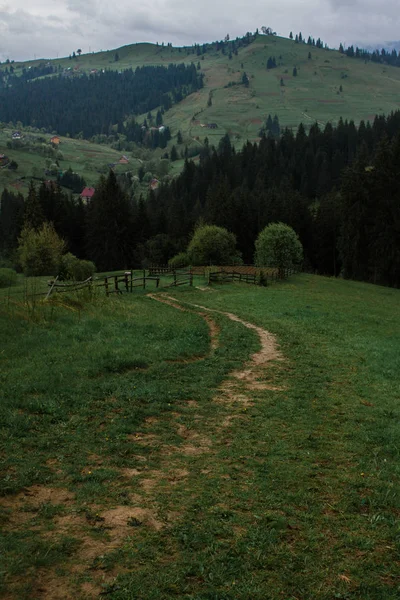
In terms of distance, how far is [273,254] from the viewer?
67.1m

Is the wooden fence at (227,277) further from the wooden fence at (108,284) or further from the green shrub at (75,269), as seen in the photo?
the green shrub at (75,269)

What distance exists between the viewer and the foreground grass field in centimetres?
621

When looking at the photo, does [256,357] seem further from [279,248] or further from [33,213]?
[33,213]

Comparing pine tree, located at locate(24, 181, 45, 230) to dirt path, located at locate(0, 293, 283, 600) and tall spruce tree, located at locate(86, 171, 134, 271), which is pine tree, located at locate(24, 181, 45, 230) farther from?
dirt path, located at locate(0, 293, 283, 600)

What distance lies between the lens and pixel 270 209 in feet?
321

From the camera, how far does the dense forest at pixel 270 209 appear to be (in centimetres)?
7200

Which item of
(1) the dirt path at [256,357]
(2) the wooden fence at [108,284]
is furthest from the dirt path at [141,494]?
(2) the wooden fence at [108,284]

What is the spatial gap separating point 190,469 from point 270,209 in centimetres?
9294

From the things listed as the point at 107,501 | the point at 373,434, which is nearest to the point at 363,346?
the point at 373,434

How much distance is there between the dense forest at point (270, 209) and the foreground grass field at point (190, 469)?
58302 mm

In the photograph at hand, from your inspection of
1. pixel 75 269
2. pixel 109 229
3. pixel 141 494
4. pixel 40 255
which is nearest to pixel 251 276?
pixel 75 269

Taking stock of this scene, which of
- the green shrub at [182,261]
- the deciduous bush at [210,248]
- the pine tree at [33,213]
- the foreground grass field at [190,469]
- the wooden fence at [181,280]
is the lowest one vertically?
the foreground grass field at [190,469]

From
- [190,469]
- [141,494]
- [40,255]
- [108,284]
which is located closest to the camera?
[141,494]

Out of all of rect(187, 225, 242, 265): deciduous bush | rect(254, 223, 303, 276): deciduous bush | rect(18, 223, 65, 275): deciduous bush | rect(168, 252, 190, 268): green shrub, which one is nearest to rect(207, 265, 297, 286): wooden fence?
rect(254, 223, 303, 276): deciduous bush
